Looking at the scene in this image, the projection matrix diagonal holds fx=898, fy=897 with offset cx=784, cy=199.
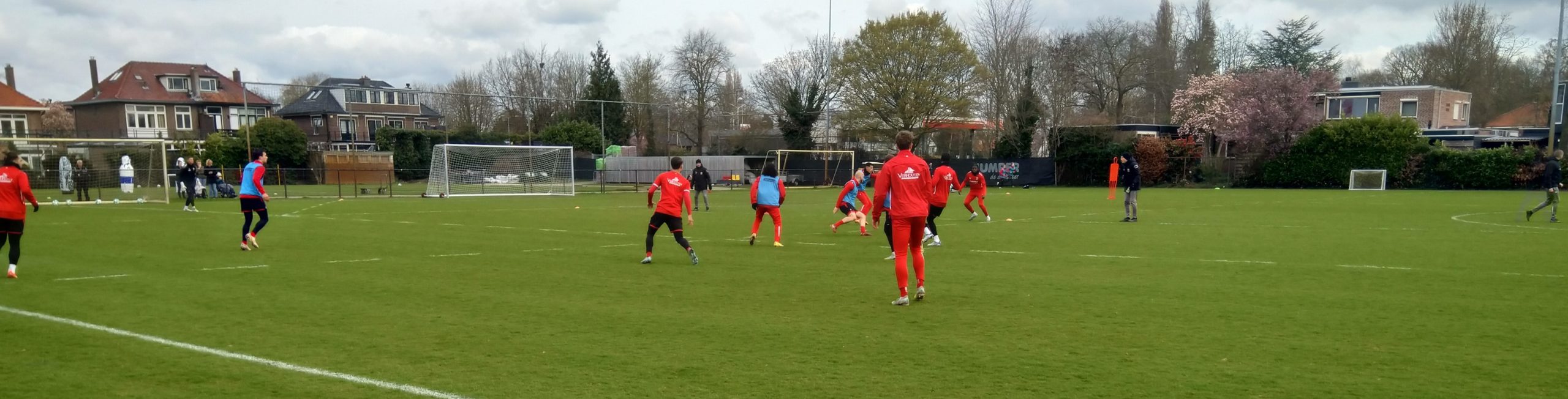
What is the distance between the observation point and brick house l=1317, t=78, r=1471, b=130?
192ft

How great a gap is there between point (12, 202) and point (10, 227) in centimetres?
32

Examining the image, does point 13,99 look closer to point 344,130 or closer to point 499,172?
point 344,130

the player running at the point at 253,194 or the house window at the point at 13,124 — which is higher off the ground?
the house window at the point at 13,124

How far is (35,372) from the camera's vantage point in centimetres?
606

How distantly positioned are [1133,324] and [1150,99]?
64.1 meters

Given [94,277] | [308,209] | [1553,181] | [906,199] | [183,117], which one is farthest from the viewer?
[183,117]

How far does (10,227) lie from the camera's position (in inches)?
417

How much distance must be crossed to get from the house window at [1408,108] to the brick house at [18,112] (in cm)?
9440

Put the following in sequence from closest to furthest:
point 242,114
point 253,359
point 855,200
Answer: point 253,359
point 855,200
point 242,114

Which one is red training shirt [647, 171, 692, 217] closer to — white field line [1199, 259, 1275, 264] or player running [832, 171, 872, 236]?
player running [832, 171, 872, 236]

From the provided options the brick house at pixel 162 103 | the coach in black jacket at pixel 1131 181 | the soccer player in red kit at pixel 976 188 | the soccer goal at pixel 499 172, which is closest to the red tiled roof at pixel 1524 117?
the coach in black jacket at pixel 1131 181

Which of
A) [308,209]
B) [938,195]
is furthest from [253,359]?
[308,209]

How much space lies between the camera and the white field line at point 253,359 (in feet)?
18.3

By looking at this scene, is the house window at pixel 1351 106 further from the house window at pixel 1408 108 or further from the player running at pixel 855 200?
the player running at pixel 855 200
